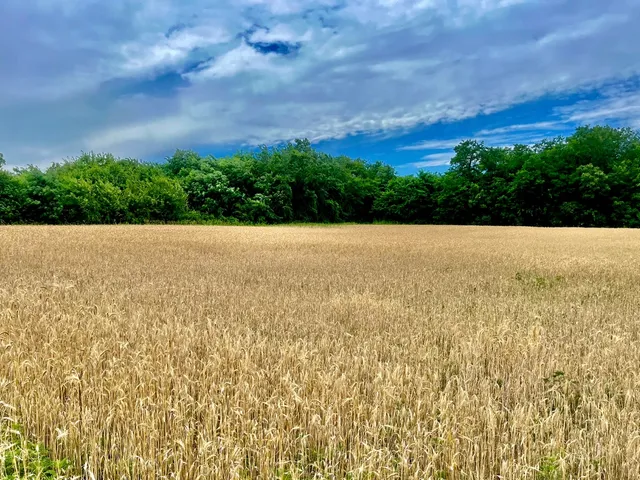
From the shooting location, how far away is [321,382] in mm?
3619

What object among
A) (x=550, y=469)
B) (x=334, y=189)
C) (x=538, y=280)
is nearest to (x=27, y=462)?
(x=550, y=469)

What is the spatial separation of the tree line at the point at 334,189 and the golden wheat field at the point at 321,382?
4265 centimetres

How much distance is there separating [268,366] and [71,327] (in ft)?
9.15

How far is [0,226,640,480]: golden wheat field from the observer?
2.75 m

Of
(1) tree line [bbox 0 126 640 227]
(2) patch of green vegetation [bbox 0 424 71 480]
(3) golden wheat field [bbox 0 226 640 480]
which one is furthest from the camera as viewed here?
(1) tree line [bbox 0 126 640 227]

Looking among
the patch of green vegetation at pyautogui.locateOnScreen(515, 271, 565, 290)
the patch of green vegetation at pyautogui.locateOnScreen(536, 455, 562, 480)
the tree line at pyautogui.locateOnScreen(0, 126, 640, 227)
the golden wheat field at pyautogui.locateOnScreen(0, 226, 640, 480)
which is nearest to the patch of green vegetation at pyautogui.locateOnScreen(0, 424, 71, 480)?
the golden wheat field at pyautogui.locateOnScreen(0, 226, 640, 480)

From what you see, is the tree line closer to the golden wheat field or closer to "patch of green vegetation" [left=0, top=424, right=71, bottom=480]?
the golden wheat field

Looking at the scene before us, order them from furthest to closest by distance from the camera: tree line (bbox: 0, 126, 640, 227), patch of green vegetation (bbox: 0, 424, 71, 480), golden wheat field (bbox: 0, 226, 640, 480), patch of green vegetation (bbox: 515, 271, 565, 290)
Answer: tree line (bbox: 0, 126, 640, 227) → patch of green vegetation (bbox: 515, 271, 565, 290) → golden wheat field (bbox: 0, 226, 640, 480) → patch of green vegetation (bbox: 0, 424, 71, 480)

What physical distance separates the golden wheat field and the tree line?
42.7 meters

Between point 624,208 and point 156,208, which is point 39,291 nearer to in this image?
point 156,208

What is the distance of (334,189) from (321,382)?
66.6 meters

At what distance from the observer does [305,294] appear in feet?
25.9

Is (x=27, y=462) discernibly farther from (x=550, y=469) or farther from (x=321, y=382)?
(x=550, y=469)

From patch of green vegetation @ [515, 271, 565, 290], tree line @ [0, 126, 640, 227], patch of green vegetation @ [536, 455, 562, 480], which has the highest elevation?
tree line @ [0, 126, 640, 227]
